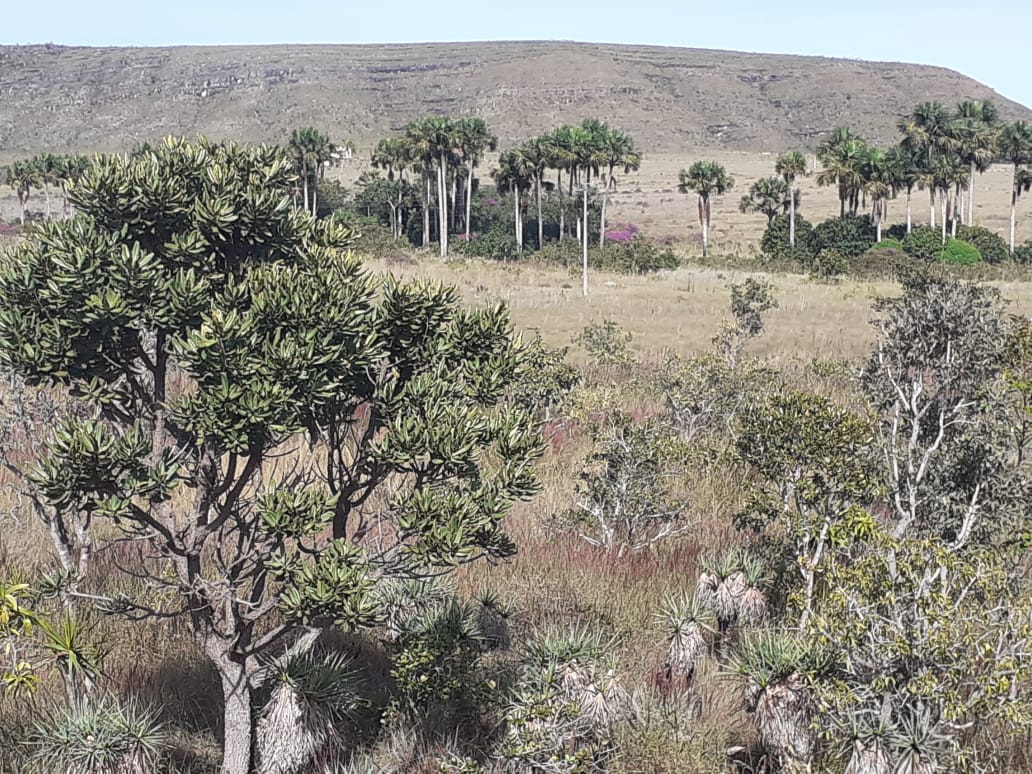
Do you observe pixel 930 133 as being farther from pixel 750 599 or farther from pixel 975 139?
pixel 750 599

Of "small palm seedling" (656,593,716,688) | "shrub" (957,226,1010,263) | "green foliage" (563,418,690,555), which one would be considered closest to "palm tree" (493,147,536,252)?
"shrub" (957,226,1010,263)

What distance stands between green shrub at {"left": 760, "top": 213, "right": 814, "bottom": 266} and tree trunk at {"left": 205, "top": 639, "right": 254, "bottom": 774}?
50.7 m

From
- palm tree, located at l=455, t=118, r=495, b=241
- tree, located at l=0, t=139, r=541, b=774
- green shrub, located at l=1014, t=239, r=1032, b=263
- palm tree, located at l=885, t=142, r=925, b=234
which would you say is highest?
palm tree, located at l=455, t=118, r=495, b=241

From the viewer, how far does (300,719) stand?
5.91 m

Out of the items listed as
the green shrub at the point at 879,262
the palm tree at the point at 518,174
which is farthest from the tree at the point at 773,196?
the palm tree at the point at 518,174

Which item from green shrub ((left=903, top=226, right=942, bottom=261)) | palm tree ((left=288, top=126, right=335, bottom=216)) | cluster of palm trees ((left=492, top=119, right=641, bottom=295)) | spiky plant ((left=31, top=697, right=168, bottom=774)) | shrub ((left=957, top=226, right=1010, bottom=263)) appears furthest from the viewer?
palm tree ((left=288, top=126, right=335, bottom=216))

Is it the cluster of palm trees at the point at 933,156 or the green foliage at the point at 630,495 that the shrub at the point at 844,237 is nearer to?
the cluster of palm trees at the point at 933,156

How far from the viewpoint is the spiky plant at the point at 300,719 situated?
588 cm

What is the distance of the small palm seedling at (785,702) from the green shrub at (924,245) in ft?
160

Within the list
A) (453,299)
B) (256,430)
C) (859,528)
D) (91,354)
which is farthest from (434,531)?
(859,528)

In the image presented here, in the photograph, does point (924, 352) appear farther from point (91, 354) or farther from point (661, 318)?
point (661, 318)

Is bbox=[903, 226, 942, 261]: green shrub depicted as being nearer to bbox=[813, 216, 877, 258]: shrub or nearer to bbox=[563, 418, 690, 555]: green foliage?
bbox=[813, 216, 877, 258]: shrub

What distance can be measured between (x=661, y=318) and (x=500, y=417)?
95.4ft

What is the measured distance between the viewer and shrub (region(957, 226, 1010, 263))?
2080 inches
